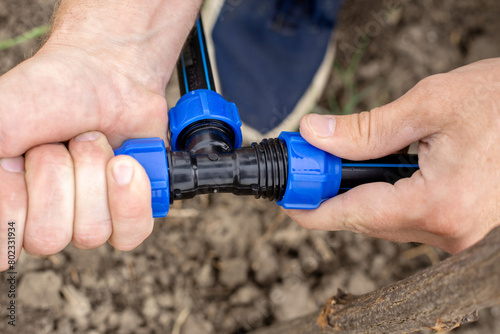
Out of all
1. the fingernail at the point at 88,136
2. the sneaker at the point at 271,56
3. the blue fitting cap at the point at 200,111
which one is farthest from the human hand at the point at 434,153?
the sneaker at the point at 271,56

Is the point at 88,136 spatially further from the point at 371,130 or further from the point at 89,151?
the point at 371,130

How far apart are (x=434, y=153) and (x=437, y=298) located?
1.04ft

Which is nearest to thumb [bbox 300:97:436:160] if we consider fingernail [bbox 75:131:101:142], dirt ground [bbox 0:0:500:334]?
fingernail [bbox 75:131:101:142]

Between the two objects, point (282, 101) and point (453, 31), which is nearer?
point (282, 101)

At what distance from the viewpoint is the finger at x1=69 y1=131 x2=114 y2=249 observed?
2.41ft

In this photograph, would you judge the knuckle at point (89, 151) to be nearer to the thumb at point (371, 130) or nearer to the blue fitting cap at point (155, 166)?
the blue fitting cap at point (155, 166)

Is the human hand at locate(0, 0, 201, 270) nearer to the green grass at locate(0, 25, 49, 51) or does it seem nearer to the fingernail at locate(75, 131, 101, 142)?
the fingernail at locate(75, 131, 101, 142)

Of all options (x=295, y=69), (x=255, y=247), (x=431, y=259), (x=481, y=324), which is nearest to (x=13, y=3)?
(x=295, y=69)

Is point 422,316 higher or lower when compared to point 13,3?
lower

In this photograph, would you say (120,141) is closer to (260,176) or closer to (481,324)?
(260,176)

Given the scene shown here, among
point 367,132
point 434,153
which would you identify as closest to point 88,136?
point 367,132

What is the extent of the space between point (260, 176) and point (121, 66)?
0.39 metres

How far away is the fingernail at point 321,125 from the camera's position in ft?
2.66

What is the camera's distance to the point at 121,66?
950mm
